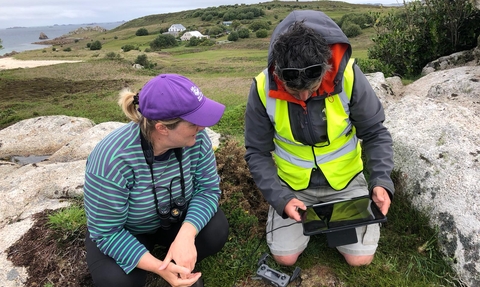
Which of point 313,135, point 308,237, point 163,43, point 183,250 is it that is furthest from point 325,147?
point 163,43

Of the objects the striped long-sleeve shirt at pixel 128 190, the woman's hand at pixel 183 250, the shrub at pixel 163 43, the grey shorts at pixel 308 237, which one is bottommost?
the shrub at pixel 163 43

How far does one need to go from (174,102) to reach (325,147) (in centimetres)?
156

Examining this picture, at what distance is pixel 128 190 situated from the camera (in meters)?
2.54

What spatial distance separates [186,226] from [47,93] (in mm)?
13702

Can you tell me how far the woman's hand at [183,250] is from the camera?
259 cm

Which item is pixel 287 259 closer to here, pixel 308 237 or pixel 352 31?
pixel 308 237

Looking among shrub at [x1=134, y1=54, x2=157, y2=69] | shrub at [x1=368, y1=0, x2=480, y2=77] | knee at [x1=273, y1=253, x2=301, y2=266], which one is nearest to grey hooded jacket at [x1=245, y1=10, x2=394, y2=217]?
knee at [x1=273, y1=253, x2=301, y2=266]

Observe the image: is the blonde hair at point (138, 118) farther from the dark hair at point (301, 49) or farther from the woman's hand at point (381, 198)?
the woman's hand at point (381, 198)

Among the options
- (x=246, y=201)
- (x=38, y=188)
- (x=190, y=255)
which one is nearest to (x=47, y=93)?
(x=38, y=188)

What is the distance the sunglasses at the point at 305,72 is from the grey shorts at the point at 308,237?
1345mm

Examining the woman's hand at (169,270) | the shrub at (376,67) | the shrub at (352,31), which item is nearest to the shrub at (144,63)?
the shrub at (376,67)

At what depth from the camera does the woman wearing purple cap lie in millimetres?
2406

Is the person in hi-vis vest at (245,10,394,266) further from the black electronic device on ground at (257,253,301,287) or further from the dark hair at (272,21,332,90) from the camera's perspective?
the black electronic device on ground at (257,253,301,287)

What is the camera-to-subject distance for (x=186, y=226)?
2752 mm
